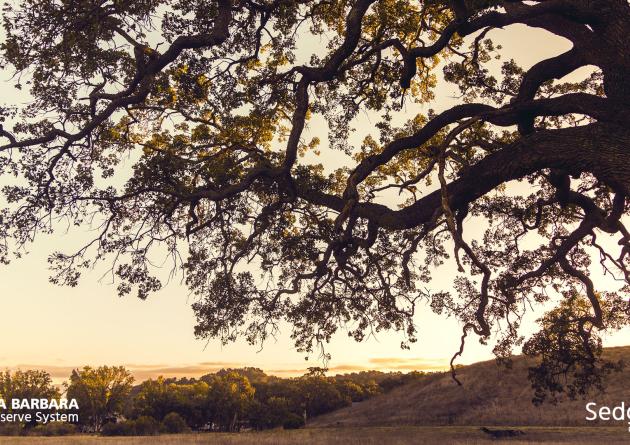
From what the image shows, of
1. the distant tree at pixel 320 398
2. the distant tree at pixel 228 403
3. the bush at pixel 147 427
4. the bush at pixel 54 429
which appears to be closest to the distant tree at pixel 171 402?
the distant tree at pixel 228 403

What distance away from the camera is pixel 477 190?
452 inches

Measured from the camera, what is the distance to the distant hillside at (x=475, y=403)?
125 feet

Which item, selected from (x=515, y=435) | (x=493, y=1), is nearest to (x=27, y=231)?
(x=493, y=1)

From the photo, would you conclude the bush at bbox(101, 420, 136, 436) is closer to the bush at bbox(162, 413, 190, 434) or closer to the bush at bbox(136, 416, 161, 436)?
the bush at bbox(136, 416, 161, 436)

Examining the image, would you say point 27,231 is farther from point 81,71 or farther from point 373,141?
point 373,141

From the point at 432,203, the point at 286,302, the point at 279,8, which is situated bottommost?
the point at 286,302

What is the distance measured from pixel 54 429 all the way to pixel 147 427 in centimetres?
1091

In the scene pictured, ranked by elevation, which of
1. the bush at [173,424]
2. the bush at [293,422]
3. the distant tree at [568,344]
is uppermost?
the distant tree at [568,344]

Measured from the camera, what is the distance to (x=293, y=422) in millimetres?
54250

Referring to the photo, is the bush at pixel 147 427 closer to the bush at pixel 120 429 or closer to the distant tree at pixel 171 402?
the bush at pixel 120 429

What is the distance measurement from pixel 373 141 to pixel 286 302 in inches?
283

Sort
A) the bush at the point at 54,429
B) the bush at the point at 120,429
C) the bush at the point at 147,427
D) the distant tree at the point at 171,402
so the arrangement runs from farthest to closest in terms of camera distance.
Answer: the distant tree at the point at 171,402 → the bush at the point at 54,429 → the bush at the point at 147,427 → the bush at the point at 120,429

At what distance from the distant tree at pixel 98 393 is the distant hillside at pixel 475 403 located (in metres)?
27.4

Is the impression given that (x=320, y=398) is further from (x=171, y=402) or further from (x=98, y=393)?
(x=98, y=393)
